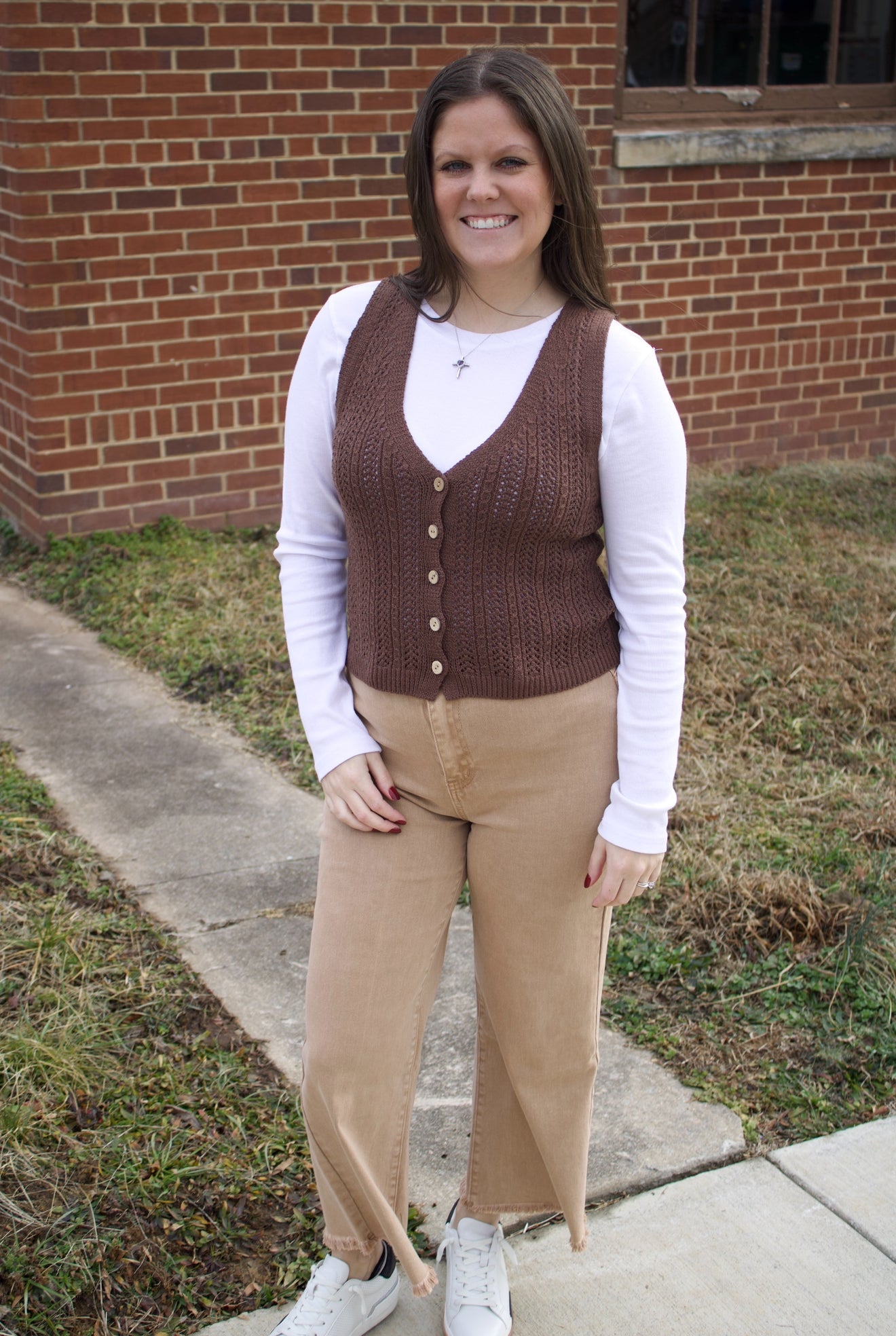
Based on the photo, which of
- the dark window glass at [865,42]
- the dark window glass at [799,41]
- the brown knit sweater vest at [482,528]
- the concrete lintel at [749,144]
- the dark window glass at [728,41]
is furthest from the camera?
the dark window glass at [865,42]

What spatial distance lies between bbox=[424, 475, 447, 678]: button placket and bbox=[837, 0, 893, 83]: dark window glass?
21.3ft

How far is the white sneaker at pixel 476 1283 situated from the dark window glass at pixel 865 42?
22.2ft

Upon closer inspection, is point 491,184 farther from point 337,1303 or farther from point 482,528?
point 337,1303

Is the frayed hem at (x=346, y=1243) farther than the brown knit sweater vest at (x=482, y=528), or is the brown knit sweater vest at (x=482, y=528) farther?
the frayed hem at (x=346, y=1243)

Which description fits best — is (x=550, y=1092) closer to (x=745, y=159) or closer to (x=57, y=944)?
(x=57, y=944)

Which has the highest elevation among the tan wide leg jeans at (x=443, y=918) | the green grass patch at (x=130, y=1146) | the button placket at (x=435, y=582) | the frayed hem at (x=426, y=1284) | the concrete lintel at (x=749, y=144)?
the concrete lintel at (x=749, y=144)

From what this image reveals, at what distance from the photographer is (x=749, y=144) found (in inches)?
278

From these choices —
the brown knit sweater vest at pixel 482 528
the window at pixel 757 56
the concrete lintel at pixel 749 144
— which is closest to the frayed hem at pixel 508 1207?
the brown knit sweater vest at pixel 482 528

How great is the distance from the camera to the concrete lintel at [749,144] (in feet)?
22.3

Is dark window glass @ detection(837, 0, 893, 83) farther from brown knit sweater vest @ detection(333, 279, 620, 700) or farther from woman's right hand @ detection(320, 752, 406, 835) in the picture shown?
woman's right hand @ detection(320, 752, 406, 835)

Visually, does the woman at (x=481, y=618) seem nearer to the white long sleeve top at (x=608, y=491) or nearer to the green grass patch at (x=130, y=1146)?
the white long sleeve top at (x=608, y=491)

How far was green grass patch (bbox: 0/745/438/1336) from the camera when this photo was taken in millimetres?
2371

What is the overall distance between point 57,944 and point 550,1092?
147cm

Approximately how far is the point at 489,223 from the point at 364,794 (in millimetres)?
835
